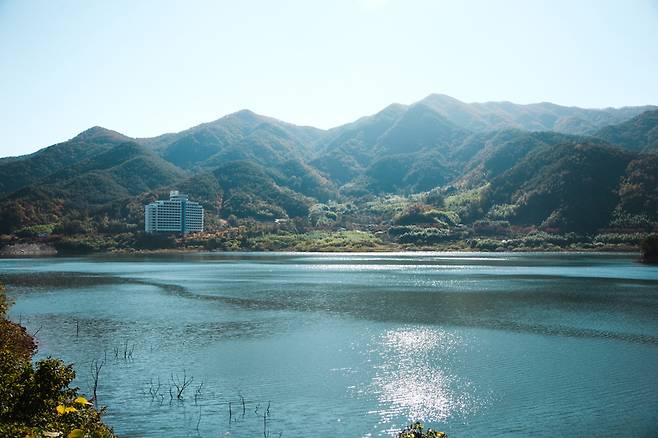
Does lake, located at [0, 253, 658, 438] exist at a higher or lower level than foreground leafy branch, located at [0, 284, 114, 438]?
lower

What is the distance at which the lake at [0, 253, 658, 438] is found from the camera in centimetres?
3109

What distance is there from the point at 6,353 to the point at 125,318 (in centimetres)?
3997

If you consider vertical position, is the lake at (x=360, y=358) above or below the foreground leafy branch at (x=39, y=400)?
below

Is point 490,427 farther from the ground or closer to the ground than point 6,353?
closer to the ground

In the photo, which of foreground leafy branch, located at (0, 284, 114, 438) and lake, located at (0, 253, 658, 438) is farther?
lake, located at (0, 253, 658, 438)

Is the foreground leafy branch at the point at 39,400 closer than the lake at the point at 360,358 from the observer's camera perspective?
Yes

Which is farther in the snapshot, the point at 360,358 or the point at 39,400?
the point at 360,358

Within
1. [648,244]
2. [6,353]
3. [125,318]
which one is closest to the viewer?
[6,353]

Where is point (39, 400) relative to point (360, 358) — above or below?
above

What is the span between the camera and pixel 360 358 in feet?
151

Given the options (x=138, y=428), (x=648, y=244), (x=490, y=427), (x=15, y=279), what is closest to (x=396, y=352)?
A: (x=490, y=427)

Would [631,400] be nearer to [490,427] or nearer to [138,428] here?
[490,427]

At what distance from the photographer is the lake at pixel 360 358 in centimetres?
3109

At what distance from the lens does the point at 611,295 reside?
89.1m
